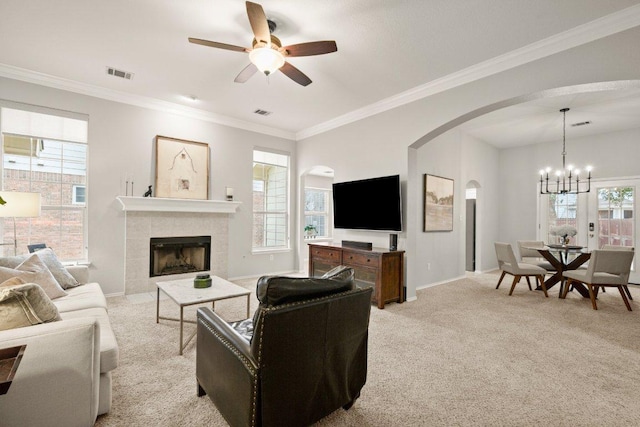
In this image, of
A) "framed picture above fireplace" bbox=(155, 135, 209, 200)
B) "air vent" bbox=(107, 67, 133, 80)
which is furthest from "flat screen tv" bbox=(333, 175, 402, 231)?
"air vent" bbox=(107, 67, 133, 80)

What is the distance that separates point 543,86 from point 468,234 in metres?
4.71

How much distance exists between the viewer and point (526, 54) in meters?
3.12

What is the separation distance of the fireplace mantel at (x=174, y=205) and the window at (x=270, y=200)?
2.26 feet

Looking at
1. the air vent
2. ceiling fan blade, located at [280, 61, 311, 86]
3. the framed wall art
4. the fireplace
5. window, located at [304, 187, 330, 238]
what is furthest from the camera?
window, located at [304, 187, 330, 238]

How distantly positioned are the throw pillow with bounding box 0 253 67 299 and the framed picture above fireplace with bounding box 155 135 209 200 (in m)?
2.19

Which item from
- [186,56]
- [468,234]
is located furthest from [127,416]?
[468,234]

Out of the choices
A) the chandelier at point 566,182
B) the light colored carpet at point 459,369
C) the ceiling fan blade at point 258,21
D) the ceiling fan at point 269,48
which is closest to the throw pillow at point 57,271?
the light colored carpet at point 459,369

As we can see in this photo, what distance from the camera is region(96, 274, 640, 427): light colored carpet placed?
1.91 metres

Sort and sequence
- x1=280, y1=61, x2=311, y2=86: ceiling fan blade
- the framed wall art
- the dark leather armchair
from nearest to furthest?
the dark leather armchair, x1=280, y1=61, x2=311, y2=86: ceiling fan blade, the framed wall art

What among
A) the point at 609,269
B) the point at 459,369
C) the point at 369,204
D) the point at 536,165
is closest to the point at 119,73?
the point at 369,204

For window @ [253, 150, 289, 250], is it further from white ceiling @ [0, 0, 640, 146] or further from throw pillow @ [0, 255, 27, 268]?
throw pillow @ [0, 255, 27, 268]

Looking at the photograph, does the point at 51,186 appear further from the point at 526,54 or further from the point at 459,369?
the point at 526,54

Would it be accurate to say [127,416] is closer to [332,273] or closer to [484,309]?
[332,273]

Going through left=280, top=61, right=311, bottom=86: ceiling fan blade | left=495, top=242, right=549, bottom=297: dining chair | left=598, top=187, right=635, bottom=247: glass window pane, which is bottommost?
left=495, top=242, right=549, bottom=297: dining chair
